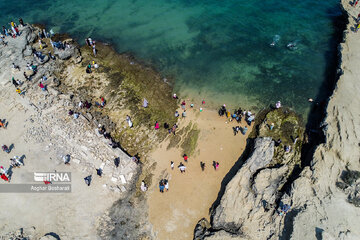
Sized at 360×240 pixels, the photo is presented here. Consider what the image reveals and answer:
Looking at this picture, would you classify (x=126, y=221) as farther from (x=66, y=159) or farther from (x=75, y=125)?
(x=75, y=125)

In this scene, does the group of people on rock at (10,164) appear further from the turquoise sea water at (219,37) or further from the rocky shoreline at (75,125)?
the turquoise sea water at (219,37)

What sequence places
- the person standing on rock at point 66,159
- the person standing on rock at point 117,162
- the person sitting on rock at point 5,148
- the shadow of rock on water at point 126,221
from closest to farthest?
the shadow of rock on water at point 126,221 < the person standing on rock at point 66,159 < the person standing on rock at point 117,162 < the person sitting on rock at point 5,148

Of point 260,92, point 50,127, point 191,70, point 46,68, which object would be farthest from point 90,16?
point 260,92

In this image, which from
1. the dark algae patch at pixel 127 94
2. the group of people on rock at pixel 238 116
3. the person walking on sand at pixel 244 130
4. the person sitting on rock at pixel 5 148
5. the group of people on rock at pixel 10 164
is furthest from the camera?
the dark algae patch at pixel 127 94

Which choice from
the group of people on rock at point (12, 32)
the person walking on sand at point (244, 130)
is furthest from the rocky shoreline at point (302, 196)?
the group of people on rock at point (12, 32)

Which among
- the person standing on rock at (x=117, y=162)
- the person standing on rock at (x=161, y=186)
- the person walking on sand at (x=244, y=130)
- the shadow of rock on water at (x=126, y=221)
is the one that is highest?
the person walking on sand at (x=244, y=130)

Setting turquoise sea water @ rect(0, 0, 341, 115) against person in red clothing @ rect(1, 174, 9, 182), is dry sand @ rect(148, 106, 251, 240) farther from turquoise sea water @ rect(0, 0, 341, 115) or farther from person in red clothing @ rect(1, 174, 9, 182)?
person in red clothing @ rect(1, 174, 9, 182)

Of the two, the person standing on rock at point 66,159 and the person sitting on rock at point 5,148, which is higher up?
the person sitting on rock at point 5,148

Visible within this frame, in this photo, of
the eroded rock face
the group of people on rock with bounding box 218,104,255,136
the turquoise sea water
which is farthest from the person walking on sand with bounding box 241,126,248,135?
the turquoise sea water
